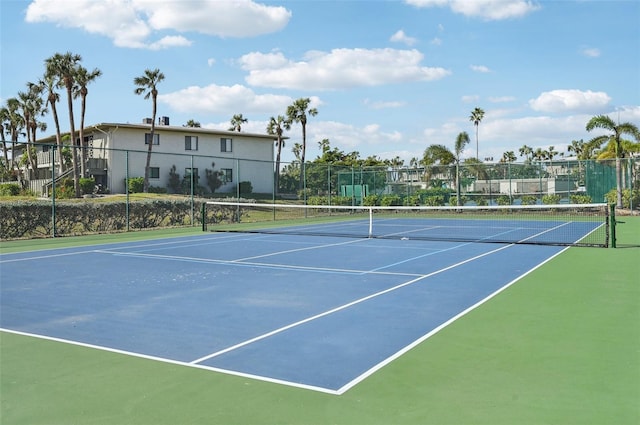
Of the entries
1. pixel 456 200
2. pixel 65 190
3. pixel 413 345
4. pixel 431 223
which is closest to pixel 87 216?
pixel 431 223

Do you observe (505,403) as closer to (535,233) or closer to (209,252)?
(209,252)

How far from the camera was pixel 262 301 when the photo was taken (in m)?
8.12

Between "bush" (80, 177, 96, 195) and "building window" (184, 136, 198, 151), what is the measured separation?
851 cm

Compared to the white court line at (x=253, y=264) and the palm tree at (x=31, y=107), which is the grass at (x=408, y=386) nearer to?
the white court line at (x=253, y=264)

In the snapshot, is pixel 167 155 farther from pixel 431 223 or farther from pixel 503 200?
pixel 431 223

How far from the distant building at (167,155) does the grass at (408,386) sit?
34330mm

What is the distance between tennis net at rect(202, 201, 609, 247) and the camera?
18000mm

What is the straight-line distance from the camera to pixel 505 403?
Result: 4.23 meters

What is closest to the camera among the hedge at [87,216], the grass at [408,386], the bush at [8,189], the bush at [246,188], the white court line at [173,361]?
the grass at [408,386]

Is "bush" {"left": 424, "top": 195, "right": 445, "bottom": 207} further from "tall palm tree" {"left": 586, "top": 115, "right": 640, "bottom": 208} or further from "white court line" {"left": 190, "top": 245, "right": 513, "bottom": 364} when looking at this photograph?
"white court line" {"left": 190, "top": 245, "right": 513, "bottom": 364}

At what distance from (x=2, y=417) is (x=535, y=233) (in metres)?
18.1

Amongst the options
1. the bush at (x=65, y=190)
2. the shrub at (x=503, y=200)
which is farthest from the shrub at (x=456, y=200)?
the bush at (x=65, y=190)

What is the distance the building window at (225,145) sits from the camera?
4865 centimetres

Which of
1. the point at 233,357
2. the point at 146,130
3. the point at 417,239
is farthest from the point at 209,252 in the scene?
the point at 146,130
